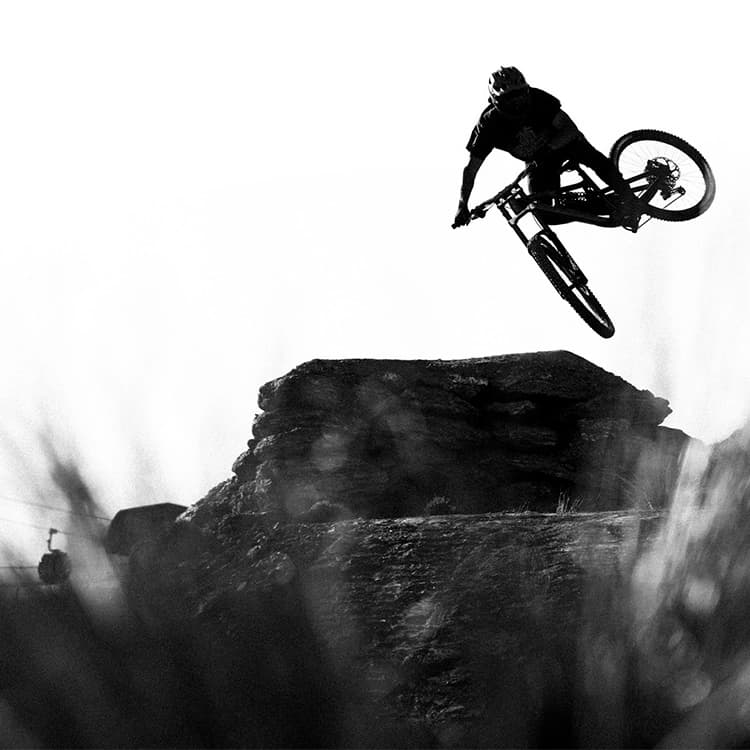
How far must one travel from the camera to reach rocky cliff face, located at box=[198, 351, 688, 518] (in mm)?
22969

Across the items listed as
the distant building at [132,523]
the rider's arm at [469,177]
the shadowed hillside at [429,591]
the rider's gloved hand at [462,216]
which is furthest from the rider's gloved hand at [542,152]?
the distant building at [132,523]

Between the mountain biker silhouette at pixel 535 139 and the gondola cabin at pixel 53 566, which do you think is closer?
the mountain biker silhouette at pixel 535 139

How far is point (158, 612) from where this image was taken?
750 inches

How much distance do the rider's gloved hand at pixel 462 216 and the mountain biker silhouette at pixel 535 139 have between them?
1.12 ft

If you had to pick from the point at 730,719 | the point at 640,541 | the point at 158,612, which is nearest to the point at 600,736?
the point at 730,719

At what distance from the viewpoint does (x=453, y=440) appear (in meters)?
24.0

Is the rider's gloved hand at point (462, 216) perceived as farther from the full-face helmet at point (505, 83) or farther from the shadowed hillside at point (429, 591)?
the shadowed hillside at point (429, 591)

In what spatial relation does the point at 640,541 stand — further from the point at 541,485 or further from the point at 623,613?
the point at 541,485

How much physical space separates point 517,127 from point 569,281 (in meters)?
2.37

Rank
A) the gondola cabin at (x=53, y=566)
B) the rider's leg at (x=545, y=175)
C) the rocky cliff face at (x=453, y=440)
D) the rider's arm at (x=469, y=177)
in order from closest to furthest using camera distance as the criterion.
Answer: the rider's leg at (x=545, y=175) → the rider's arm at (x=469, y=177) → the rocky cliff face at (x=453, y=440) → the gondola cabin at (x=53, y=566)

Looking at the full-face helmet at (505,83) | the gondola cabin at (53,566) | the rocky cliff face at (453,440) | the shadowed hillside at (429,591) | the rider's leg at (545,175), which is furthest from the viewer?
the gondola cabin at (53,566)

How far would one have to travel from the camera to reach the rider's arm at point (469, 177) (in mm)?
15328

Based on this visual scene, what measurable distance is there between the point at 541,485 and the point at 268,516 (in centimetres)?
653

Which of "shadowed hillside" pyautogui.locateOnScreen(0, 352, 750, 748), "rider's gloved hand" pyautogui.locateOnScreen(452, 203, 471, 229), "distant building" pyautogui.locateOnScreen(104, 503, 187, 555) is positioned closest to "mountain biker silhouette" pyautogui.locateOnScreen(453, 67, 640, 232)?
"rider's gloved hand" pyautogui.locateOnScreen(452, 203, 471, 229)
